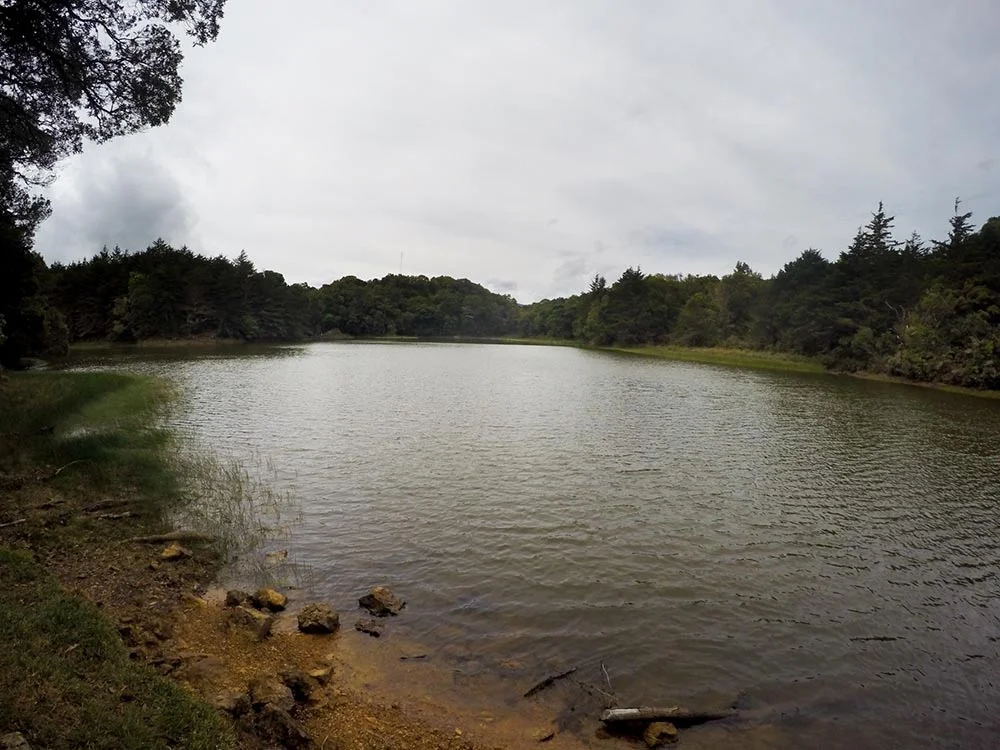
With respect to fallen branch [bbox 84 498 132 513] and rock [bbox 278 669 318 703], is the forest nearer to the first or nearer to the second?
fallen branch [bbox 84 498 132 513]

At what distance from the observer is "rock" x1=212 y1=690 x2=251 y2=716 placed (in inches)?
325

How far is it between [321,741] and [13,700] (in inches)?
156

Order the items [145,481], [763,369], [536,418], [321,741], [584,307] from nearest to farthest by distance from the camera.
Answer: [321,741]
[145,481]
[536,418]
[763,369]
[584,307]

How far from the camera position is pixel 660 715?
31.1 feet

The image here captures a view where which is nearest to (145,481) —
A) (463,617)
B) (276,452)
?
(276,452)

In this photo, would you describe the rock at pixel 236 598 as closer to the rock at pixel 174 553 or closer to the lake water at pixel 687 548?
the lake water at pixel 687 548

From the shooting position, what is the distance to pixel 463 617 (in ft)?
41.9

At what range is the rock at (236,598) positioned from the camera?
1249 centimetres

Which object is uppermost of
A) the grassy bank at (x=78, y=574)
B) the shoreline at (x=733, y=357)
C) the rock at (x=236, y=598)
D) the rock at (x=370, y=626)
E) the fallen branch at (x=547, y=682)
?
the shoreline at (x=733, y=357)

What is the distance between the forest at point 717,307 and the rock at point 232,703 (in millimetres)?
42591

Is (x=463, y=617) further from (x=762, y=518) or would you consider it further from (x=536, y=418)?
(x=536, y=418)

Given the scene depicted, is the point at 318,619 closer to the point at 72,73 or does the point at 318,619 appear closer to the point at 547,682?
the point at 547,682

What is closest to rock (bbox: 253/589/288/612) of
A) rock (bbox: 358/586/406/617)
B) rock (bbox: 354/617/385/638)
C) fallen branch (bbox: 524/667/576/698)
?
rock (bbox: 358/586/406/617)

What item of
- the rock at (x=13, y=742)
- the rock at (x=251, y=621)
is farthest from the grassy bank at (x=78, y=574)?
the rock at (x=251, y=621)
